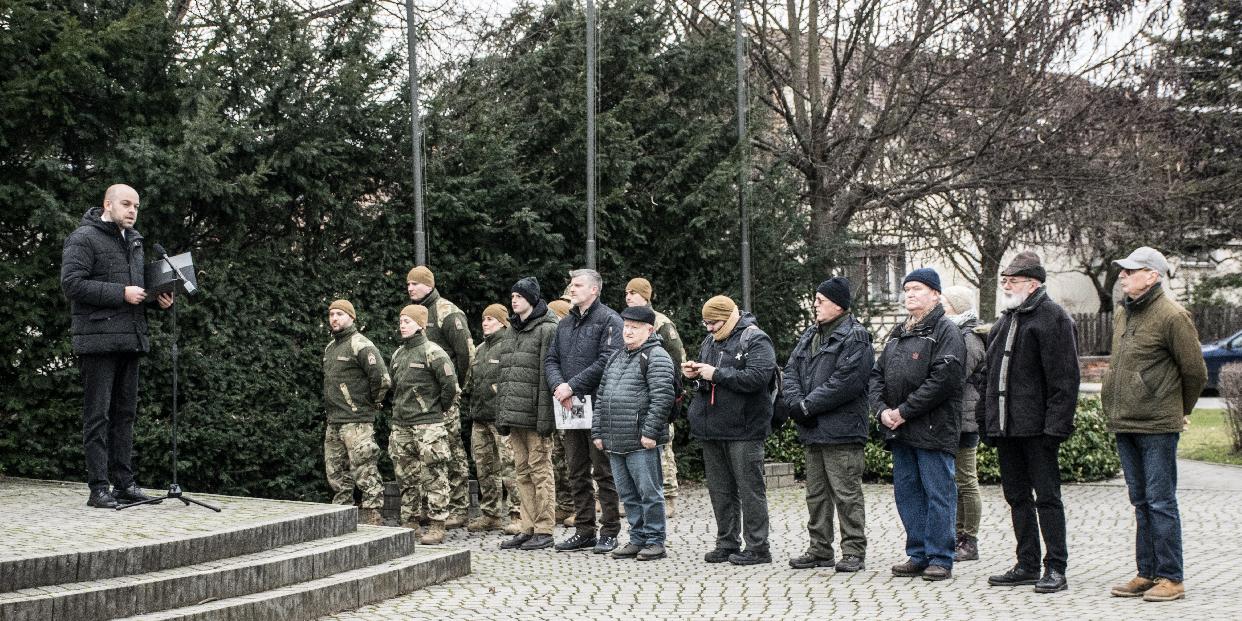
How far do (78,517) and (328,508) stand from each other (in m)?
1.64

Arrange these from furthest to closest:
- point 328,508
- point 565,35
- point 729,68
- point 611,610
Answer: point 729,68
point 565,35
point 328,508
point 611,610

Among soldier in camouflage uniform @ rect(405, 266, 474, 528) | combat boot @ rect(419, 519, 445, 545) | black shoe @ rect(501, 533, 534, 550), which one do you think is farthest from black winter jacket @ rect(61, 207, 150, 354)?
black shoe @ rect(501, 533, 534, 550)

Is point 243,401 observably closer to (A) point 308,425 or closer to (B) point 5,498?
(A) point 308,425

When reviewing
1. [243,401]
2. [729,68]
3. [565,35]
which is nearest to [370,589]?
[243,401]

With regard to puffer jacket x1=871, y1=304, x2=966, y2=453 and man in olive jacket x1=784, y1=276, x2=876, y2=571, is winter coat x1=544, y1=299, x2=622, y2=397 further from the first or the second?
puffer jacket x1=871, y1=304, x2=966, y2=453

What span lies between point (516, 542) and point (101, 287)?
3.72m

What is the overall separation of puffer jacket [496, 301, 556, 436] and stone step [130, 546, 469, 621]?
4.48 feet

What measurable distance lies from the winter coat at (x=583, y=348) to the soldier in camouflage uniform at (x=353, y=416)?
1.55m

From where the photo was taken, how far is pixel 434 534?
10609 mm

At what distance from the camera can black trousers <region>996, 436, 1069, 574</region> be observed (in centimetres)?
802

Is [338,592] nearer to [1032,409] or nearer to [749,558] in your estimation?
[749,558]

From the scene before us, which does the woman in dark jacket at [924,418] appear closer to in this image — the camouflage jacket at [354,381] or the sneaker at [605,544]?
the sneaker at [605,544]

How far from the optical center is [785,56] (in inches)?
728

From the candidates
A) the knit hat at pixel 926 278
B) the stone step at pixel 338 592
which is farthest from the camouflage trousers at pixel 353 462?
the knit hat at pixel 926 278
